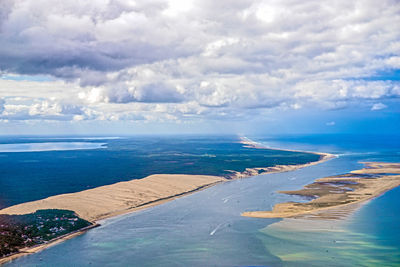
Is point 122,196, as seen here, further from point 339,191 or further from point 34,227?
point 339,191

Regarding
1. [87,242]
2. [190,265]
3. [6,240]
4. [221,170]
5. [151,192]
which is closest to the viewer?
[190,265]

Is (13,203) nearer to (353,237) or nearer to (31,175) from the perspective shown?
(31,175)

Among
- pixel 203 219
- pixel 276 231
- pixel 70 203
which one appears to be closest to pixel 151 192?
pixel 70 203

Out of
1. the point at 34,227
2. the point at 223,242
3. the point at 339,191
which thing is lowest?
the point at 34,227

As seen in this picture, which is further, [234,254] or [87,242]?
[87,242]

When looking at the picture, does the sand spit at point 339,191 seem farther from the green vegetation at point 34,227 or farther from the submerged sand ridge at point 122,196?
the green vegetation at point 34,227

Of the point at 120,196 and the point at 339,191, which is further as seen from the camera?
the point at 339,191

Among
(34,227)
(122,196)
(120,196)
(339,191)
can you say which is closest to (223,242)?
(34,227)
